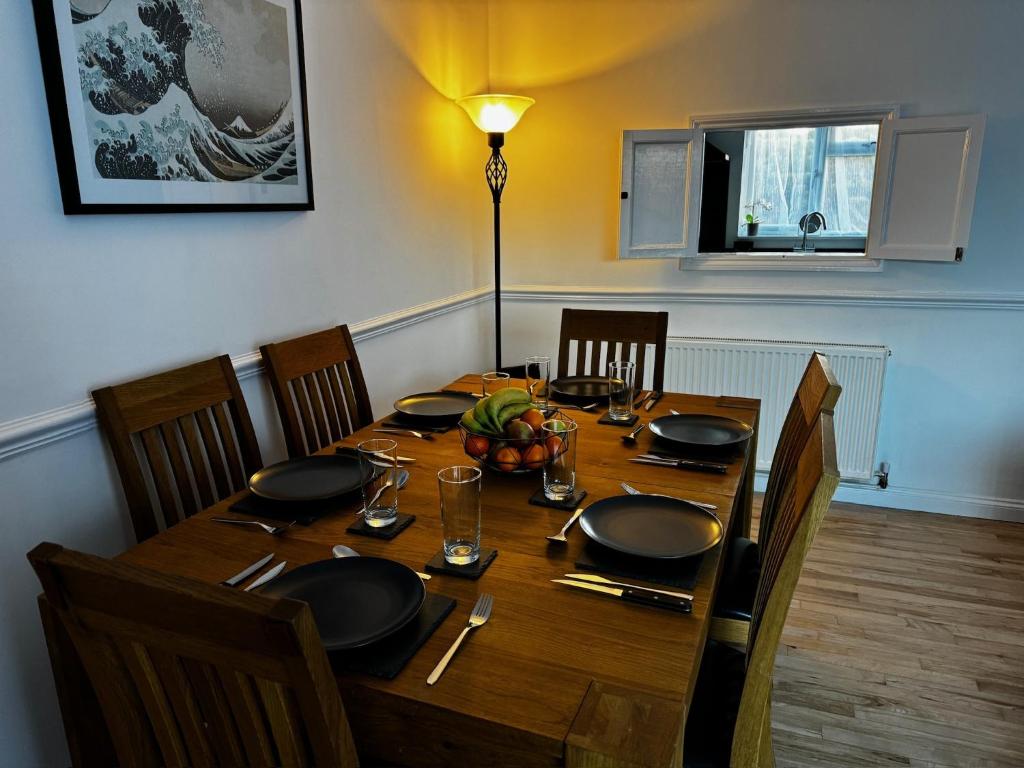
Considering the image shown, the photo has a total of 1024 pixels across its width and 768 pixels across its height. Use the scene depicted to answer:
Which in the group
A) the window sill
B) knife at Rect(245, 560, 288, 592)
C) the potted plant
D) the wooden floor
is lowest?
the wooden floor

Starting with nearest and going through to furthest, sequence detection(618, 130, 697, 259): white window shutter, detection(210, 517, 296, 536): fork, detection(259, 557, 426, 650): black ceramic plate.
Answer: detection(259, 557, 426, 650): black ceramic plate, detection(210, 517, 296, 536): fork, detection(618, 130, 697, 259): white window shutter

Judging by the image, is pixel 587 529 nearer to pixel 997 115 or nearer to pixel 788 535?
pixel 788 535

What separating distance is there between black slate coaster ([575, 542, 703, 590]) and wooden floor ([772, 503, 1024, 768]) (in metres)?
0.92

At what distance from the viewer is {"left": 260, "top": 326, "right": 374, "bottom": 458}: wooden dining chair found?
6.28ft

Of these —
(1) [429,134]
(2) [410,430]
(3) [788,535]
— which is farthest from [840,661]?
(1) [429,134]

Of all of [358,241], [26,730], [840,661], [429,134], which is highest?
[429,134]

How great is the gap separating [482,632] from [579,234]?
108 inches

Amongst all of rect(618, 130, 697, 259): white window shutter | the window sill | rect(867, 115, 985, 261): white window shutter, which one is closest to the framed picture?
rect(618, 130, 697, 259): white window shutter

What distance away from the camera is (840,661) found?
2080 millimetres

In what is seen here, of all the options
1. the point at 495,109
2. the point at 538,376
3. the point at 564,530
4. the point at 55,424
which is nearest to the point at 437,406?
the point at 538,376

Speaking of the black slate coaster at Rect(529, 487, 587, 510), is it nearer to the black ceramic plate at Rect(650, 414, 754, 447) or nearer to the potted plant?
the black ceramic plate at Rect(650, 414, 754, 447)

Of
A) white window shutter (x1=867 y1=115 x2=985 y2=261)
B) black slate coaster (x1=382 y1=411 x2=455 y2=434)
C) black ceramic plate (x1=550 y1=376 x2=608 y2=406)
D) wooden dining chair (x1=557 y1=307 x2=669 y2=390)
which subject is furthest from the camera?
white window shutter (x1=867 y1=115 x2=985 y2=261)

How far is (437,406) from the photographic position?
1988mm

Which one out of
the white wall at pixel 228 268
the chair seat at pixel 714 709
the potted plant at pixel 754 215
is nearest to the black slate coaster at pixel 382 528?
the chair seat at pixel 714 709
